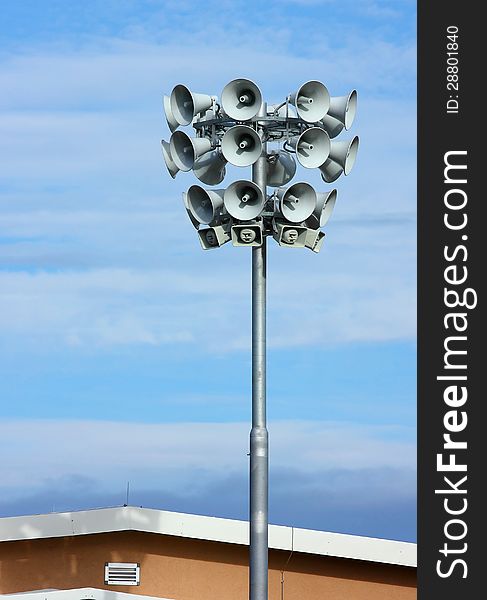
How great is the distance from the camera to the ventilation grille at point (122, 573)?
20188 millimetres

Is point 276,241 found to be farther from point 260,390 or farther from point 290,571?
point 290,571

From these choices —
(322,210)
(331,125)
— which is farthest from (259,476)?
(331,125)

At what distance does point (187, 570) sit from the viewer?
20.0 meters

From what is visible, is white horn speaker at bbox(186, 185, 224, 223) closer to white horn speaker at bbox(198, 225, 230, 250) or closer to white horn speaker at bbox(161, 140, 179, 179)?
white horn speaker at bbox(198, 225, 230, 250)

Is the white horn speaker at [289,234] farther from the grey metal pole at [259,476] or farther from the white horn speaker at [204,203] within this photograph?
the white horn speaker at [204,203]

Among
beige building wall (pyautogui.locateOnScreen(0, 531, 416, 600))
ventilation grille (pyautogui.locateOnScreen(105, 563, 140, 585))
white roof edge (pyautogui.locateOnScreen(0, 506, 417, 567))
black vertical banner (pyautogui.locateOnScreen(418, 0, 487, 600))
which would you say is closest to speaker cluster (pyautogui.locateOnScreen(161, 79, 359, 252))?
black vertical banner (pyautogui.locateOnScreen(418, 0, 487, 600))

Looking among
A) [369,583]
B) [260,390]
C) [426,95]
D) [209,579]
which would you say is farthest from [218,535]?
[426,95]

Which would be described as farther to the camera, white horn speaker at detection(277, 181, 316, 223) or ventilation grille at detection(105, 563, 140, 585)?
ventilation grille at detection(105, 563, 140, 585)

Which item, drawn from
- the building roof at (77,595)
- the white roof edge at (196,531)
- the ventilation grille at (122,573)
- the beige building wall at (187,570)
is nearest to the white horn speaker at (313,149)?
the white roof edge at (196,531)

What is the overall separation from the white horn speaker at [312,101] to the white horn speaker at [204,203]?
1411 mm

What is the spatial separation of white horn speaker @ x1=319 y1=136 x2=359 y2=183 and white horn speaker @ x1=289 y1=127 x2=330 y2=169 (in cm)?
31

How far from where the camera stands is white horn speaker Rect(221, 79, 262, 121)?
15391mm

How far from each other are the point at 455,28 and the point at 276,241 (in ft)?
11.2

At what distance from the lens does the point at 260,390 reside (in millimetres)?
15500
